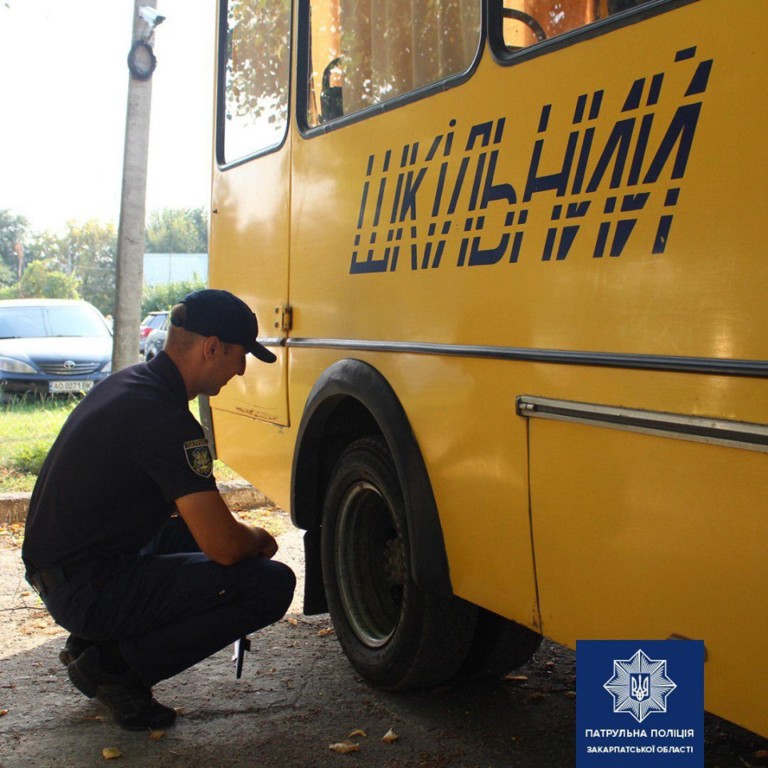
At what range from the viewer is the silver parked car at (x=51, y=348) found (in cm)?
1348

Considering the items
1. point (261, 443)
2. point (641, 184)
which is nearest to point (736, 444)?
point (641, 184)

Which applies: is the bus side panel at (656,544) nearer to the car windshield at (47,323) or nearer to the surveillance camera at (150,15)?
the surveillance camera at (150,15)

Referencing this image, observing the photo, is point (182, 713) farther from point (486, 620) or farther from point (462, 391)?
point (462, 391)

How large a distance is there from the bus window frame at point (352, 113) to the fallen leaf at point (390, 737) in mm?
2069

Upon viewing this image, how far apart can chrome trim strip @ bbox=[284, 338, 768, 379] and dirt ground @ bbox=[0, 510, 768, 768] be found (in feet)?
4.19

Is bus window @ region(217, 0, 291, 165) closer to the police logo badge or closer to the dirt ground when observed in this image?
the dirt ground

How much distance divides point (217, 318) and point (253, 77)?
69.1 inches

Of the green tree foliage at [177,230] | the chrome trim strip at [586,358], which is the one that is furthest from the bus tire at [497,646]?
the green tree foliage at [177,230]

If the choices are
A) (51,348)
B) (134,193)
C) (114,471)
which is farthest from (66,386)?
(114,471)

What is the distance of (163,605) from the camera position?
3.39 m

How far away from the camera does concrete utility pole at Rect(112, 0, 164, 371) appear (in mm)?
7797

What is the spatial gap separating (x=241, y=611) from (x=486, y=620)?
0.86 m

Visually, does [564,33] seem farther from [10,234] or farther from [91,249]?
[10,234]

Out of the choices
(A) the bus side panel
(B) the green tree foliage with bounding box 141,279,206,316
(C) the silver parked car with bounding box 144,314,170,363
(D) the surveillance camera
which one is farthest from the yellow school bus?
(B) the green tree foliage with bounding box 141,279,206,316
